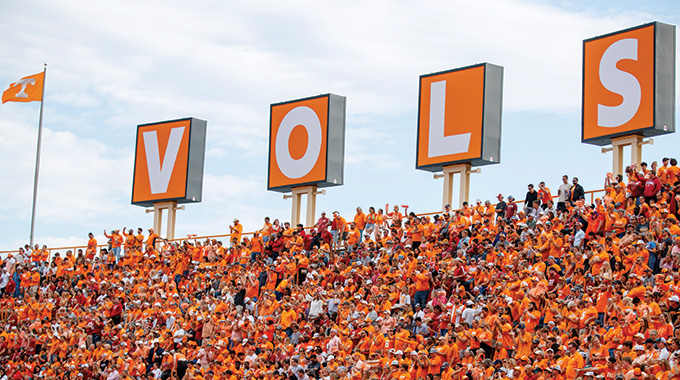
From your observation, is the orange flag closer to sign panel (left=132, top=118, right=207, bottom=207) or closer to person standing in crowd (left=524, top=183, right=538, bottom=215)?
sign panel (left=132, top=118, right=207, bottom=207)

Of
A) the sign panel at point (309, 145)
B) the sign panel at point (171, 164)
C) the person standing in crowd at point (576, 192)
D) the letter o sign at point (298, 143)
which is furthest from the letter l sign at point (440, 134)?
the sign panel at point (171, 164)

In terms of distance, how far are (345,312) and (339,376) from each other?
341 centimetres

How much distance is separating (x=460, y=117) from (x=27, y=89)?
72.2ft

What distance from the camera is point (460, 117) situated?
110ft

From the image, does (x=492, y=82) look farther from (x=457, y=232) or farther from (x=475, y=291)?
(x=475, y=291)

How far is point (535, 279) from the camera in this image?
2236cm

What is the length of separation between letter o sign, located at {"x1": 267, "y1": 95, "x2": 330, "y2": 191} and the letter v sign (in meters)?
5.00

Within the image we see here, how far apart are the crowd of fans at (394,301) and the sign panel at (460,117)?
3.30 metres

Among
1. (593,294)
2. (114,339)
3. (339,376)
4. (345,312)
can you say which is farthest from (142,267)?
(593,294)

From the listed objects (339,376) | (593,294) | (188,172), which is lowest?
(339,376)

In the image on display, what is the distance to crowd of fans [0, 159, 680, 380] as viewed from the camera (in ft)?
65.7

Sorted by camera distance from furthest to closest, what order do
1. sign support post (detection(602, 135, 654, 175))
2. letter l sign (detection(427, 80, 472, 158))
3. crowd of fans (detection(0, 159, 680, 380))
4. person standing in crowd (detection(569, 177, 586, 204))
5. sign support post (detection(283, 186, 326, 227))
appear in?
sign support post (detection(283, 186, 326, 227)) → letter l sign (detection(427, 80, 472, 158)) → sign support post (detection(602, 135, 654, 175)) → person standing in crowd (detection(569, 177, 586, 204)) → crowd of fans (detection(0, 159, 680, 380))

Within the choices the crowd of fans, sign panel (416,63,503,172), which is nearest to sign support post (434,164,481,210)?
sign panel (416,63,503,172)

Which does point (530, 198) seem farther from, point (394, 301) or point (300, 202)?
point (300, 202)
